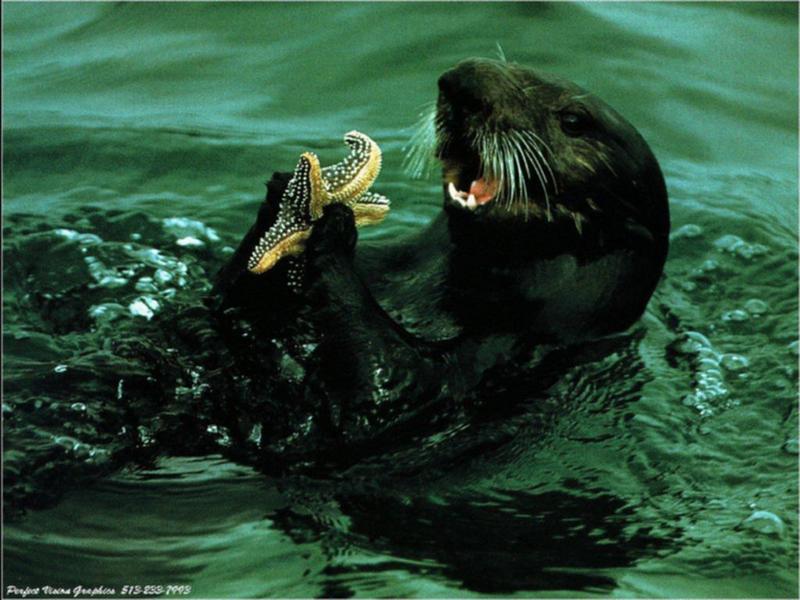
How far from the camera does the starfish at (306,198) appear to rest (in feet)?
12.8

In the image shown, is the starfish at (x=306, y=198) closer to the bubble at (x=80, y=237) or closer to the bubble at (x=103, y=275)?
the bubble at (x=103, y=275)

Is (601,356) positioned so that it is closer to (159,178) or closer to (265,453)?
(265,453)

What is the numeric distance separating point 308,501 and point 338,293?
0.64 meters

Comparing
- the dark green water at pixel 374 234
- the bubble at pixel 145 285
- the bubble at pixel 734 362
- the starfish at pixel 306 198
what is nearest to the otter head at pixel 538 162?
the starfish at pixel 306 198

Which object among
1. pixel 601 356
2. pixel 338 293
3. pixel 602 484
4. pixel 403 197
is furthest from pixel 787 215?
pixel 338 293

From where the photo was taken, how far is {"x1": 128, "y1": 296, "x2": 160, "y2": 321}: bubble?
198 inches

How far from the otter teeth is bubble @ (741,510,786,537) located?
1.33m

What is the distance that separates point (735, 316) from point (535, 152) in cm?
168

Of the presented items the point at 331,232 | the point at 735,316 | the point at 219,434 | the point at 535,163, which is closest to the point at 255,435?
the point at 219,434

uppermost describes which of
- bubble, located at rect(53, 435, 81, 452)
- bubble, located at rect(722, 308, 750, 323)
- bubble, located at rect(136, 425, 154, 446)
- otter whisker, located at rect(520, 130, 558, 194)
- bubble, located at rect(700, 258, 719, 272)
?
otter whisker, located at rect(520, 130, 558, 194)

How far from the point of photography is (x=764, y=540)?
391cm

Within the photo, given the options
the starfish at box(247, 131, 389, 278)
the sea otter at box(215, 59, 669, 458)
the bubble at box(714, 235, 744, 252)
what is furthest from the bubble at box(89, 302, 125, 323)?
the bubble at box(714, 235, 744, 252)

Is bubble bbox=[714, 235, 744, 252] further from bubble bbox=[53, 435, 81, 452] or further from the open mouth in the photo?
bubble bbox=[53, 435, 81, 452]

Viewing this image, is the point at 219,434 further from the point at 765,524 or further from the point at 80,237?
the point at 80,237
